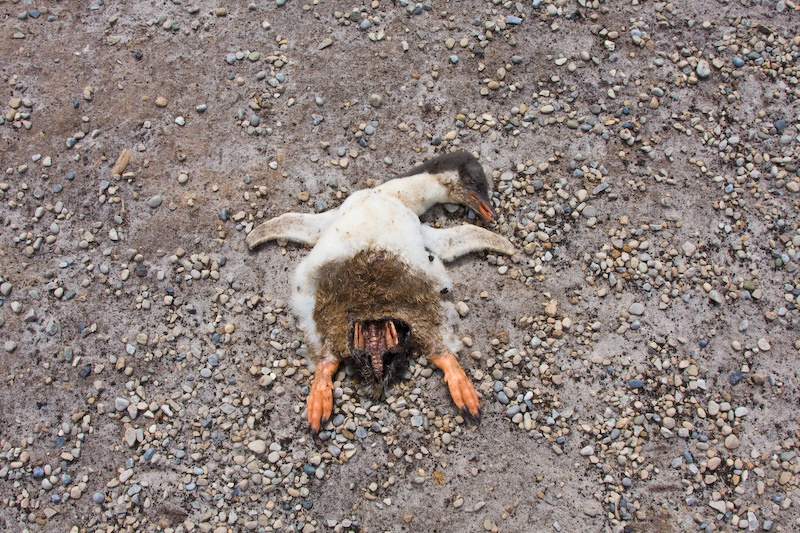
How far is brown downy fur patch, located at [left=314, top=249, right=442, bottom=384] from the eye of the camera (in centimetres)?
471

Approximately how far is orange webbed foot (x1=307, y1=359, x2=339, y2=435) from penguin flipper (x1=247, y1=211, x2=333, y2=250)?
1.34m

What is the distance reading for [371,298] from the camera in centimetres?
471

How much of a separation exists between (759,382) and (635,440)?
143 cm

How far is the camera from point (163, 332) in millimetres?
5234

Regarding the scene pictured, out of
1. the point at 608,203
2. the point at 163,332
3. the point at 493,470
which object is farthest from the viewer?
the point at 608,203

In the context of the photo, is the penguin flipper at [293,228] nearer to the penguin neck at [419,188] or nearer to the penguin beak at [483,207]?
the penguin neck at [419,188]

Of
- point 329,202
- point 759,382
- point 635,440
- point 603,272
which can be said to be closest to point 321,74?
point 329,202

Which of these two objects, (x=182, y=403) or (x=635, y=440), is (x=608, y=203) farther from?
(x=182, y=403)

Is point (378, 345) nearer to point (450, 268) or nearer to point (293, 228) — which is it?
point (450, 268)

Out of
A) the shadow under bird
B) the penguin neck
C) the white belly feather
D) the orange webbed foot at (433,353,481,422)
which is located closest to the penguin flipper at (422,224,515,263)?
the shadow under bird

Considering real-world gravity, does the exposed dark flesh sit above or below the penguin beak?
below

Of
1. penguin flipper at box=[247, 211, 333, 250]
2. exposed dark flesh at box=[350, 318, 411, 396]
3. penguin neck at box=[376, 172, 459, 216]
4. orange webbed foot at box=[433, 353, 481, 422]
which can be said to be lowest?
orange webbed foot at box=[433, 353, 481, 422]

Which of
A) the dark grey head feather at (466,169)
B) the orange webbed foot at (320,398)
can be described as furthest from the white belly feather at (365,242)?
the dark grey head feather at (466,169)

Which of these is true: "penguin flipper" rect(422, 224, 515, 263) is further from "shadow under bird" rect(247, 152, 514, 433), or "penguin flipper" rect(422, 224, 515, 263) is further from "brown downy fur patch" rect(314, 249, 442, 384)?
"brown downy fur patch" rect(314, 249, 442, 384)
